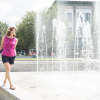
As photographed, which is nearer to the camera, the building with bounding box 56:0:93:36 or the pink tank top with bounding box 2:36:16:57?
the pink tank top with bounding box 2:36:16:57

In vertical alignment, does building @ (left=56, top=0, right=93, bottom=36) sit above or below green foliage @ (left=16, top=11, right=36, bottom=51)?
above

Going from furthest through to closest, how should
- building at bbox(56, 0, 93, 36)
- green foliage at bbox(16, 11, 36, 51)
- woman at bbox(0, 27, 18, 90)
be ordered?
building at bbox(56, 0, 93, 36)
green foliage at bbox(16, 11, 36, 51)
woman at bbox(0, 27, 18, 90)

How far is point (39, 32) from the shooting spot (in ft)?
98.1

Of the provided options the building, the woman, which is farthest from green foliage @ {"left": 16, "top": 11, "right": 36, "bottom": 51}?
the woman

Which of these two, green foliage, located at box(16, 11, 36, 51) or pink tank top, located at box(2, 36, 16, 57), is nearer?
pink tank top, located at box(2, 36, 16, 57)

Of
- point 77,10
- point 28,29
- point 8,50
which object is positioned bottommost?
point 8,50

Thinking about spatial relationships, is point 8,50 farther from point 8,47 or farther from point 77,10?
point 77,10

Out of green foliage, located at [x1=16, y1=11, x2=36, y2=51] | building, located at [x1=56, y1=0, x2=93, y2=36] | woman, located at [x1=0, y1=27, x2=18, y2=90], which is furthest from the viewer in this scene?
building, located at [x1=56, y1=0, x2=93, y2=36]

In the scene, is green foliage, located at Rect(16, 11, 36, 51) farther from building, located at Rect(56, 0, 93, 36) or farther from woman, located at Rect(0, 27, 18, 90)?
woman, located at Rect(0, 27, 18, 90)

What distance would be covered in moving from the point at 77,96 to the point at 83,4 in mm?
34172

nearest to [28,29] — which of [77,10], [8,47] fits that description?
[77,10]

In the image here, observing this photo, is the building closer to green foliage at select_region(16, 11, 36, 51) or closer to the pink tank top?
green foliage at select_region(16, 11, 36, 51)

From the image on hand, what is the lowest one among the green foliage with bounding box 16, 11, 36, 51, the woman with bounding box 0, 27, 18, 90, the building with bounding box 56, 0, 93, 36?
the woman with bounding box 0, 27, 18, 90

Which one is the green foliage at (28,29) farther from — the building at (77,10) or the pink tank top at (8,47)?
the pink tank top at (8,47)
